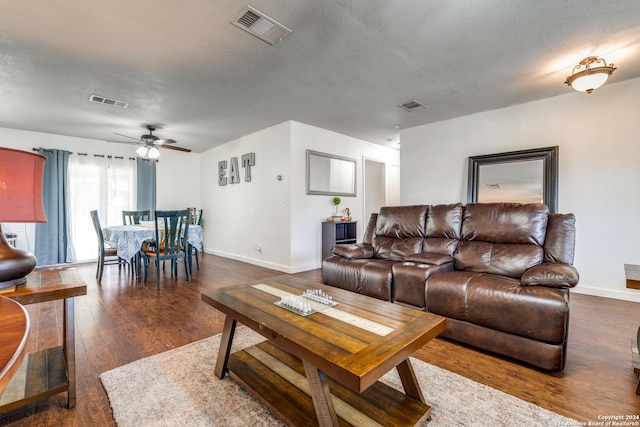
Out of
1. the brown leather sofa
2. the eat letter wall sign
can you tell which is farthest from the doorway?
the brown leather sofa

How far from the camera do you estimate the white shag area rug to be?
1.39 meters

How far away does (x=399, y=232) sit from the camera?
3.40 m

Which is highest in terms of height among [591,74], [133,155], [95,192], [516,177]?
[591,74]

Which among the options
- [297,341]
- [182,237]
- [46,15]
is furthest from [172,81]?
[297,341]

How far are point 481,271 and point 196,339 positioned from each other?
8.22 feet

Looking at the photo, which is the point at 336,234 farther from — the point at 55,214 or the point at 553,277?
the point at 55,214

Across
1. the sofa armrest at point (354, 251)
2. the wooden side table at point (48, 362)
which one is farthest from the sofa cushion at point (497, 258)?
the wooden side table at point (48, 362)

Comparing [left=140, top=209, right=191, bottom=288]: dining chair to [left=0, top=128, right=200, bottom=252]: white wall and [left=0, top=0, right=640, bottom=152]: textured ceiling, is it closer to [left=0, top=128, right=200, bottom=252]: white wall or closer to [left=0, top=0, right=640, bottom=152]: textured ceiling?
[left=0, top=0, right=640, bottom=152]: textured ceiling

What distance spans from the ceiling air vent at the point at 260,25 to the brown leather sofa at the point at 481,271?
2.21 meters

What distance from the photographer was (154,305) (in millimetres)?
3061

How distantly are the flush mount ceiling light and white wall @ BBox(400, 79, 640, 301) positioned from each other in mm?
939

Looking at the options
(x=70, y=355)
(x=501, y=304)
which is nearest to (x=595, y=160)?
(x=501, y=304)

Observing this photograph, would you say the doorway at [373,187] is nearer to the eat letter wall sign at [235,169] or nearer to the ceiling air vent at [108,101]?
the eat letter wall sign at [235,169]

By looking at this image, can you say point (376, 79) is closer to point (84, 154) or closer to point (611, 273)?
point (611, 273)
